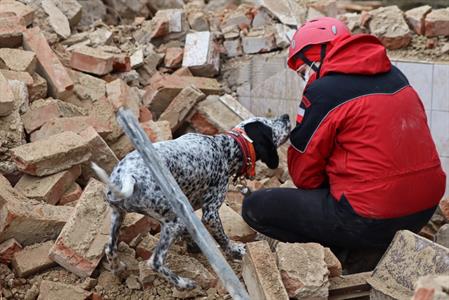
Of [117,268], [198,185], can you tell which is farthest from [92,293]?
[198,185]

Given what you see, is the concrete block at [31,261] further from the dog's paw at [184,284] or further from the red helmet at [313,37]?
the red helmet at [313,37]

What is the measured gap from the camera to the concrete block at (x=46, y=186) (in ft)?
17.0

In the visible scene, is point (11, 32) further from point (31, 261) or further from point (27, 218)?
point (31, 261)

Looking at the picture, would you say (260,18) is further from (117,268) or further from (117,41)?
(117,268)

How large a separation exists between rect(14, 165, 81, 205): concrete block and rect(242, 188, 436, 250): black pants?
45.7 inches

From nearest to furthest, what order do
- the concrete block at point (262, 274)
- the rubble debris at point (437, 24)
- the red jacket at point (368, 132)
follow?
the concrete block at point (262, 274), the red jacket at point (368, 132), the rubble debris at point (437, 24)

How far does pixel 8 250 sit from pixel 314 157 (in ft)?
6.12

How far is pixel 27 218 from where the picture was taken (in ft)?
15.9

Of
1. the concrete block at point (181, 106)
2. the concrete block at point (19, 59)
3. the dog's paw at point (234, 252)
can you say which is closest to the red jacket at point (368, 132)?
the dog's paw at point (234, 252)

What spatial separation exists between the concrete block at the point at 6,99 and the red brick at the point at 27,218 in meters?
0.72

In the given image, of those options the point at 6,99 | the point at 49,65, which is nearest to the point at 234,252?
the point at 6,99

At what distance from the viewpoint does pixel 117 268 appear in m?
4.73

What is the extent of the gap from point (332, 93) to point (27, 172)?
1985 millimetres

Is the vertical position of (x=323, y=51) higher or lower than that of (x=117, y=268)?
higher
